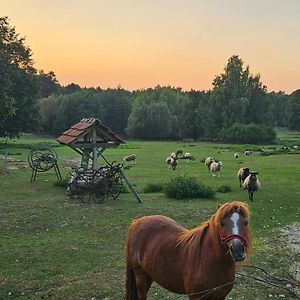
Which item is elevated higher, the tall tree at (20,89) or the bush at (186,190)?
the tall tree at (20,89)

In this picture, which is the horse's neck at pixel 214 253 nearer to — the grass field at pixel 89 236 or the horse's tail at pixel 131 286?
the horse's tail at pixel 131 286

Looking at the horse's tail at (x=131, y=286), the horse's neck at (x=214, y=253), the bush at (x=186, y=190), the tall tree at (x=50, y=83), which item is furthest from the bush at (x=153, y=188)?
the tall tree at (x=50, y=83)

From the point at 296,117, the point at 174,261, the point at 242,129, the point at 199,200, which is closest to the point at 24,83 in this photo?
the point at 242,129

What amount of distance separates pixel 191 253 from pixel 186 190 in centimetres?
1530

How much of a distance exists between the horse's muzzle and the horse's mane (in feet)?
0.90

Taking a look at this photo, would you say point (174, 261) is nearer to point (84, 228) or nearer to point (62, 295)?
point (62, 295)

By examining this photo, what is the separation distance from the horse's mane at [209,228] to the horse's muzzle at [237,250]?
27cm

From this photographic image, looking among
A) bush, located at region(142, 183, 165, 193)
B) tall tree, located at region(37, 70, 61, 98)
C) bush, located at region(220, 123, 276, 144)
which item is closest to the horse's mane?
bush, located at region(142, 183, 165, 193)

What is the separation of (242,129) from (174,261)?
74.9 m

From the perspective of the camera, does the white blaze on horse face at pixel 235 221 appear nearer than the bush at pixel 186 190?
Yes

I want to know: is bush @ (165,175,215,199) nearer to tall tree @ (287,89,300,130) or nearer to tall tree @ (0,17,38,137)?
tall tree @ (0,17,38,137)

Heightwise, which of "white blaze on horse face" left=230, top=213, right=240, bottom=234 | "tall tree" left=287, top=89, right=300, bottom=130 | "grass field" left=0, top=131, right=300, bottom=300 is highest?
"tall tree" left=287, top=89, right=300, bottom=130

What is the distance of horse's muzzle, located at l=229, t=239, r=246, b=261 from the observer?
16.0ft

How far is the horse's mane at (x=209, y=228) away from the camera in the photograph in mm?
5219
